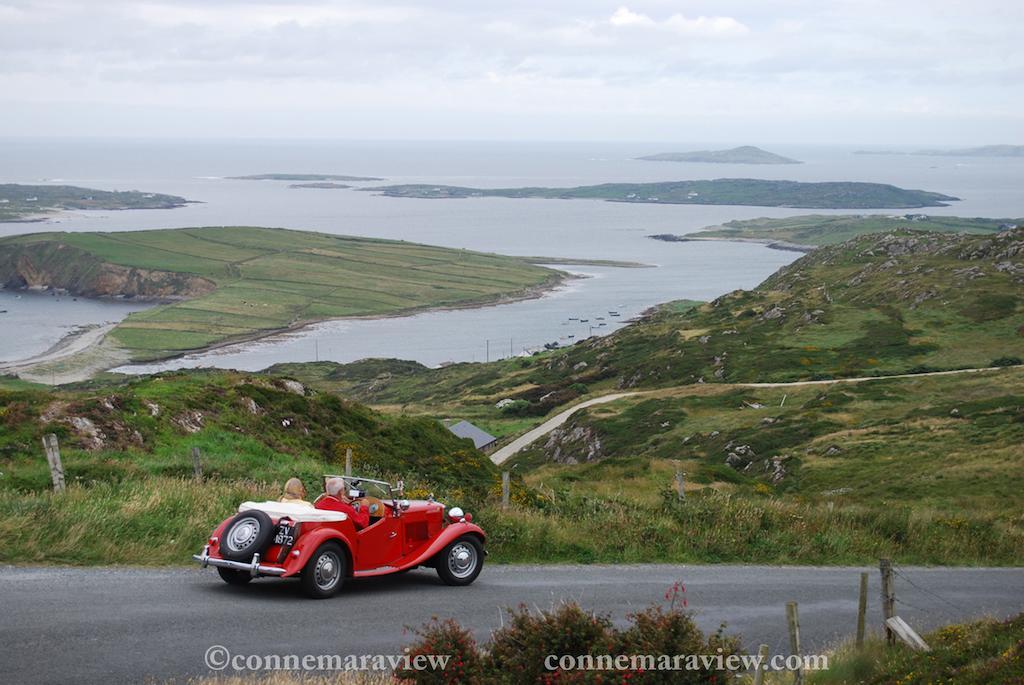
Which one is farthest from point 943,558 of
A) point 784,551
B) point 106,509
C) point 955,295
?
point 955,295

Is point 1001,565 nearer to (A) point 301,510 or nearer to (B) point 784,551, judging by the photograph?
(B) point 784,551

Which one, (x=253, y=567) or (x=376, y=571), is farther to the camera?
(x=376, y=571)

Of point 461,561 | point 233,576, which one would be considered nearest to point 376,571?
point 461,561

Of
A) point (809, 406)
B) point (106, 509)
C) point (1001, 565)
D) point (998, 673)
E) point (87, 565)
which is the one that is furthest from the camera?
point (809, 406)

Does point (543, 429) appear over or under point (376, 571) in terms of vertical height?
under

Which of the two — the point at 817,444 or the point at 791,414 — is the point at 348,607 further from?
the point at 791,414

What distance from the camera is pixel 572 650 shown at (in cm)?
1066

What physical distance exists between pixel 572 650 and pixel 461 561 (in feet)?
19.9

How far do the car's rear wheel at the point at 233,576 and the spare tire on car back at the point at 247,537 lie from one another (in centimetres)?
73

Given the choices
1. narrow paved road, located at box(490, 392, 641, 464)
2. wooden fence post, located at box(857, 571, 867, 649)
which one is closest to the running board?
wooden fence post, located at box(857, 571, 867, 649)

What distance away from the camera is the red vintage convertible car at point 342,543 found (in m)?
14.4

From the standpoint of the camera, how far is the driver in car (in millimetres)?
15227

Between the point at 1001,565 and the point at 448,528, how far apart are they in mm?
13293

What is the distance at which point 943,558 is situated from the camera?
22.8 metres
